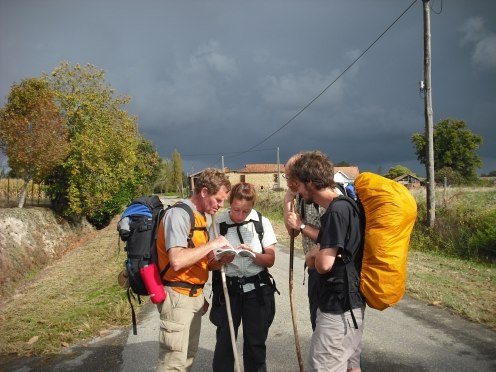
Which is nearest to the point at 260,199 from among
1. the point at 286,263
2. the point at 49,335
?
the point at 286,263

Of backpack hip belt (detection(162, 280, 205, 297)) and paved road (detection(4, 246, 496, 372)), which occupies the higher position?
backpack hip belt (detection(162, 280, 205, 297))

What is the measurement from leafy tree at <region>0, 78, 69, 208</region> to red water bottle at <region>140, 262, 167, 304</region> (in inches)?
Result: 658

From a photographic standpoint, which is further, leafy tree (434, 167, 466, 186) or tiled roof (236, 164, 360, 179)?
tiled roof (236, 164, 360, 179)

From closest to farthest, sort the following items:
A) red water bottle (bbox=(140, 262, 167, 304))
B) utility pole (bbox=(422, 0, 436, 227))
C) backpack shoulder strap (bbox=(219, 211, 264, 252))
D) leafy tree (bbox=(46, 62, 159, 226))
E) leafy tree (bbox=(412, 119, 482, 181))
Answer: red water bottle (bbox=(140, 262, 167, 304)), backpack shoulder strap (bbox=(219, 211, 264, 252)), utility pole (bbox=(422, 0, 436, 227)), leafy tree (bbox=(46, 62, 159, 226)), leafy tree (bbox=(412, 119, 482, 181))

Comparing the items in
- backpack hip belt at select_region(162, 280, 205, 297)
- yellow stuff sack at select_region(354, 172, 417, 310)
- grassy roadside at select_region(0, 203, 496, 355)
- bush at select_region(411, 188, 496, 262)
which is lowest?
grassy roadside at select_region(0, 203, 496, 355)

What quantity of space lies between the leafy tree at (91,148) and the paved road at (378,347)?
18.1 m

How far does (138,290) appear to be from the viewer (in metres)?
2.87

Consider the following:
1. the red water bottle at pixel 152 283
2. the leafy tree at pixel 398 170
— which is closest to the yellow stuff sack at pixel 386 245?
the red water bottle at pixel 152 283

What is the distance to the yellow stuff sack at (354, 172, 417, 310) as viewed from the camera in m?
2.41

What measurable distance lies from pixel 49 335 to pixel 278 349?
331cm

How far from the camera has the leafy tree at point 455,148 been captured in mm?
54281

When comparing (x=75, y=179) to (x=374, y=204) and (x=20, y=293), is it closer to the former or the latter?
(x=20, y=293)

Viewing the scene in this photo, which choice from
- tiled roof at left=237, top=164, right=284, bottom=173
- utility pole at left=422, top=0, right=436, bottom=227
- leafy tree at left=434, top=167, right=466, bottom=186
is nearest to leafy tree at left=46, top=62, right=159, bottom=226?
utility pole at left=422, top=0, right=436, bottom=227

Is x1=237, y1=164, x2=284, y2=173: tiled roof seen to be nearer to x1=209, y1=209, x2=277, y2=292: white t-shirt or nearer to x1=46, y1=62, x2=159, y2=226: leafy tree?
x1=46, y1=62, x2=159, y2=226: leafy tree
